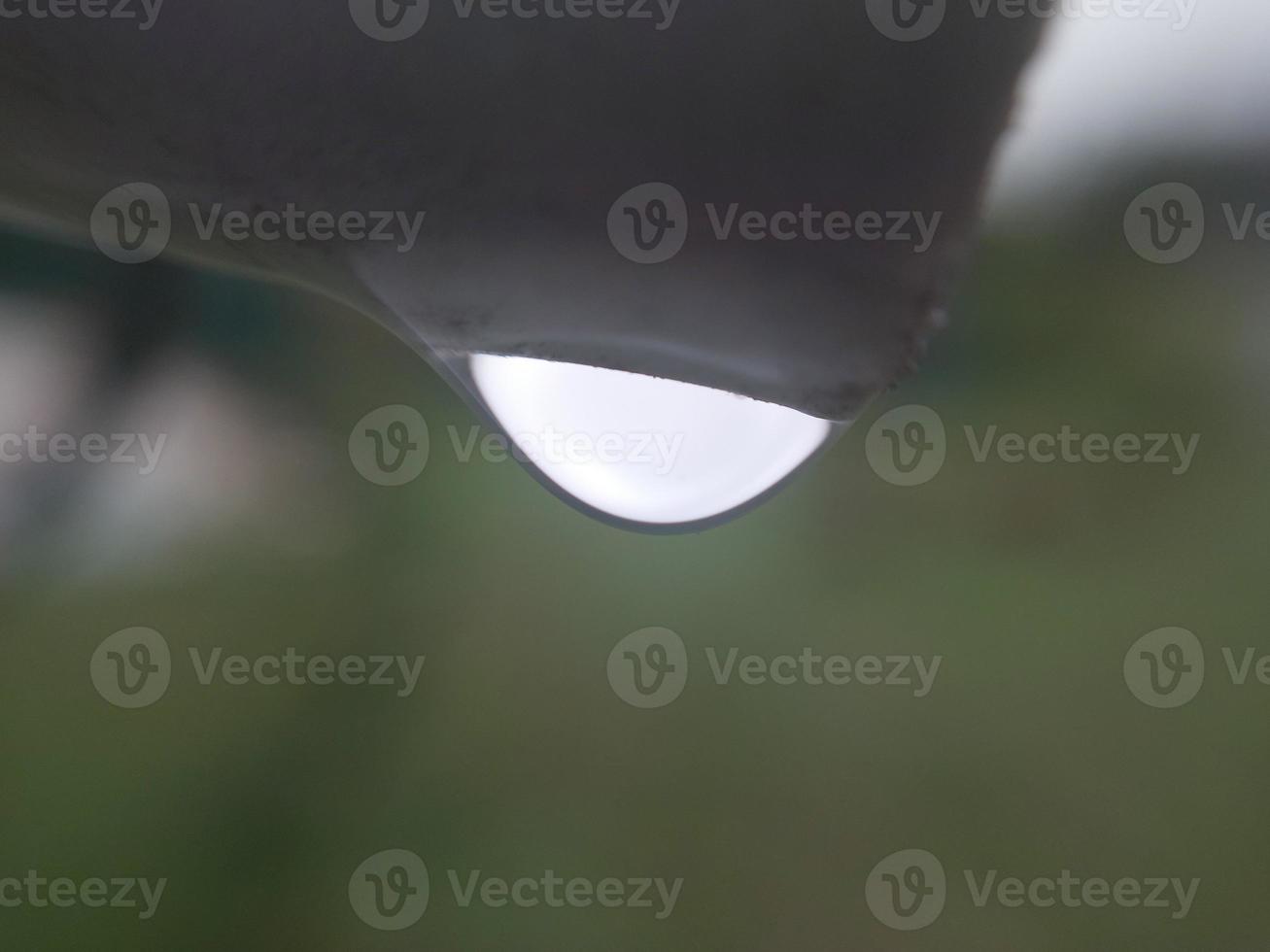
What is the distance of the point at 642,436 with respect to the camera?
0.22 meters

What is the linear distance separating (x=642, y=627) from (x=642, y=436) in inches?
29.8

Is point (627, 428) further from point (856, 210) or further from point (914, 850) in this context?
point (914, 850)

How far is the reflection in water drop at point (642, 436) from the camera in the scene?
18cm

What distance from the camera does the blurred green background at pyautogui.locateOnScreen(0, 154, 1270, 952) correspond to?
0.88 meters

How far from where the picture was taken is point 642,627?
951 millimetres

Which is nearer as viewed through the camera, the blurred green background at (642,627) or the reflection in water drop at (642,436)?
the reflection in water drop at (642,436)

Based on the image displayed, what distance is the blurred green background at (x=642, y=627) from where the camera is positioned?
2.87 ft

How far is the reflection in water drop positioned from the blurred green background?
70cm

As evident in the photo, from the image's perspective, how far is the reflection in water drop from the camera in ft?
0.60

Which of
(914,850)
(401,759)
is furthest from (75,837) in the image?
(914,850)

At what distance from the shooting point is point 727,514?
23 centimetres

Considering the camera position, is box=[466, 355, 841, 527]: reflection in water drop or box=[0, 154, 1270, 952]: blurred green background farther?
box=[0, 154, 1270, 952]: blurred green background

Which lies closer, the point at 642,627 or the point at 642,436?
the point at 642,436

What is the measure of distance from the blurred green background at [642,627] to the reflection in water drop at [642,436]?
70cm
